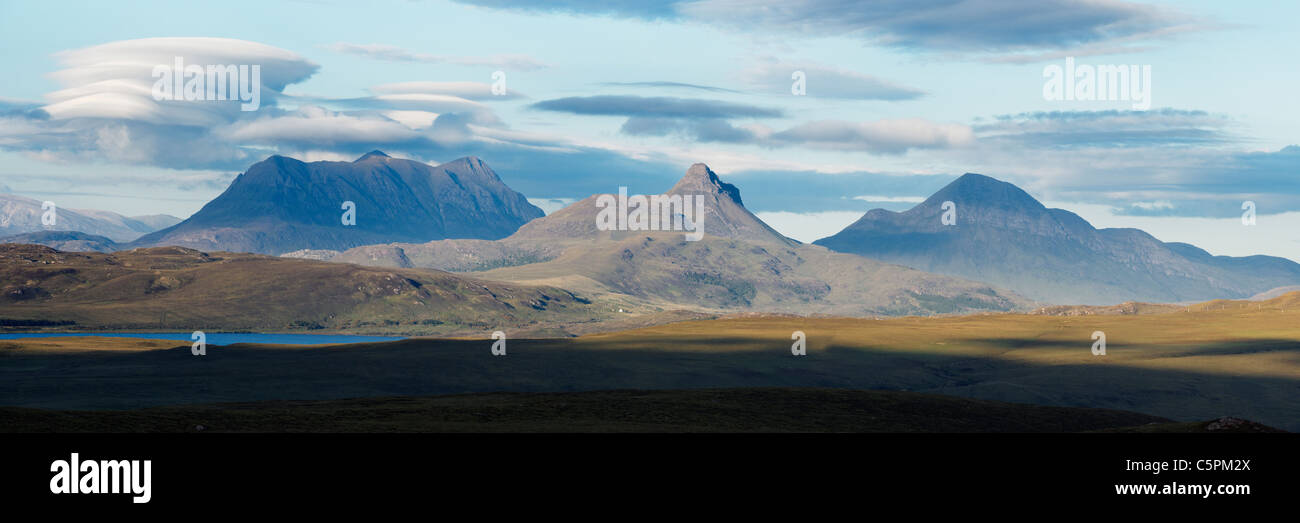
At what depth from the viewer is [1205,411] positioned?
18362cm
